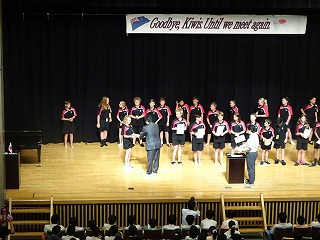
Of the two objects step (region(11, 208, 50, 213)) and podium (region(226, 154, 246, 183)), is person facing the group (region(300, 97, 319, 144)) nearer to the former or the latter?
podium (region(226, 154, 246, 183))

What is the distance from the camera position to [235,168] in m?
13.1

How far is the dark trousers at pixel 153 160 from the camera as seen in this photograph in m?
13.5

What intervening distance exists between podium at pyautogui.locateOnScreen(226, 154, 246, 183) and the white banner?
487cm

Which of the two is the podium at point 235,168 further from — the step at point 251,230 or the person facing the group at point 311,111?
the person facing the group at point 311,111

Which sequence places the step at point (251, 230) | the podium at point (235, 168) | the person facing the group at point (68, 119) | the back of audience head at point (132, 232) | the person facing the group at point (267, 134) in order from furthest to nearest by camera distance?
the person facing the group at point (68, 119) → the person facing the group at point (267, 134) → the podium at point (235, 168) → the step at point (251, 230) → the back of audience head at point (132, 232)

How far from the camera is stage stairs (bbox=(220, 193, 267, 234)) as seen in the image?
472 inches

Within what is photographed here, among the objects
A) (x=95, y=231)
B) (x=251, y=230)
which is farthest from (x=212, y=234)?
(x=251, y=230)

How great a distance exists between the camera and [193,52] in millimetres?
Result: 17344

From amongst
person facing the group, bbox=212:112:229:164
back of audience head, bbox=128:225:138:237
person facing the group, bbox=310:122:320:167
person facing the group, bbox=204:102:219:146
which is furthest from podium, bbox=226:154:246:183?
back of audience head, bbox=128:225:138:237

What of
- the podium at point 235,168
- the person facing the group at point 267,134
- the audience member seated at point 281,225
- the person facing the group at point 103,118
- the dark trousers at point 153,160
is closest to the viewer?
the audience member seated at point 281,225

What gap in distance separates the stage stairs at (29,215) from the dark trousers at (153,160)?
275 centimetres

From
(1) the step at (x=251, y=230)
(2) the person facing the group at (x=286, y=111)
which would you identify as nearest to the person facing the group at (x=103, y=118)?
(2) the person facing the group at (x=286, y=111)

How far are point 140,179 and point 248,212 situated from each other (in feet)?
8.66

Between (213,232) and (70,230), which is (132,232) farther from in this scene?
(213,232)
